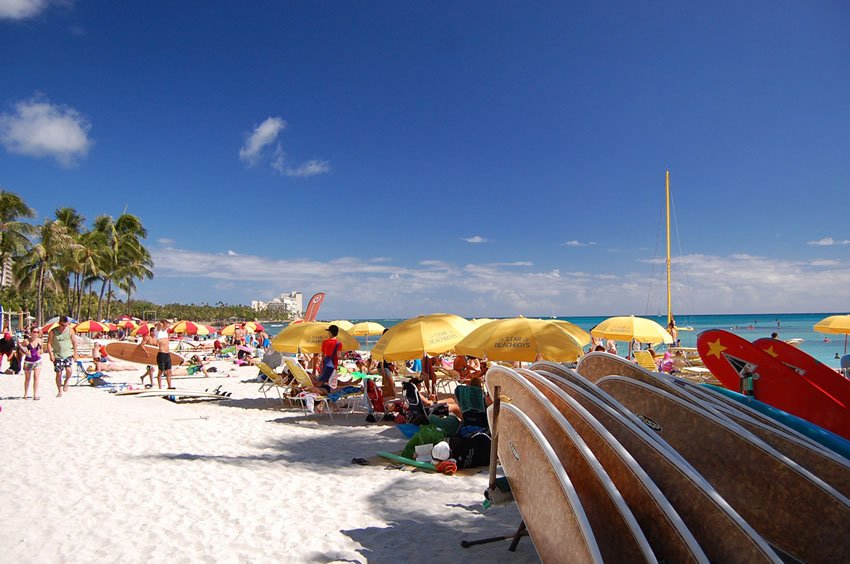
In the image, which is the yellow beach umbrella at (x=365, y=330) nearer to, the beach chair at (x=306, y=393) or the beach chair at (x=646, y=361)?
the beach chair at (x=306, y=393)

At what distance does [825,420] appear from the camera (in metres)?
4.13

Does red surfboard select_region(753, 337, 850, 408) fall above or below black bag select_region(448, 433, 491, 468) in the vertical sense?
above

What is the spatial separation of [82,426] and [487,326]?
22.3 ft

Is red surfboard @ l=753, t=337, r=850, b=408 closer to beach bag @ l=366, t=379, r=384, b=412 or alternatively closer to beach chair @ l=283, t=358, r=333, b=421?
beach bag @ l=366, t=379, r=384, b=412

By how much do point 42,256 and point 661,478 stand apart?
152ft

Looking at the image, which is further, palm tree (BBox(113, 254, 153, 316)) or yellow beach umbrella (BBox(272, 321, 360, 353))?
palm tree (BBox(113, 254, 153, 316))

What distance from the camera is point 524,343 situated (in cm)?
694

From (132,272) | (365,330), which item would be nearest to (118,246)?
(132,272)

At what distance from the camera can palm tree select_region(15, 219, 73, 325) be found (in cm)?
3781

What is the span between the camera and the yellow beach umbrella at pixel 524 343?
6.73 m

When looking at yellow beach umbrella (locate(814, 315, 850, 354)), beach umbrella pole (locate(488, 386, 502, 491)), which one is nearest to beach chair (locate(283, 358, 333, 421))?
beach umbrella pole (locate(488, 386, 502, 491))

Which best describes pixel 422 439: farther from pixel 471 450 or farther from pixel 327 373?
pixel 327 373

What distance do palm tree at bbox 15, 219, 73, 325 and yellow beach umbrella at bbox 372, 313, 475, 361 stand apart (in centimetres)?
3943

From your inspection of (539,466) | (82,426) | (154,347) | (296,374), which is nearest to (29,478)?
(82,426)
